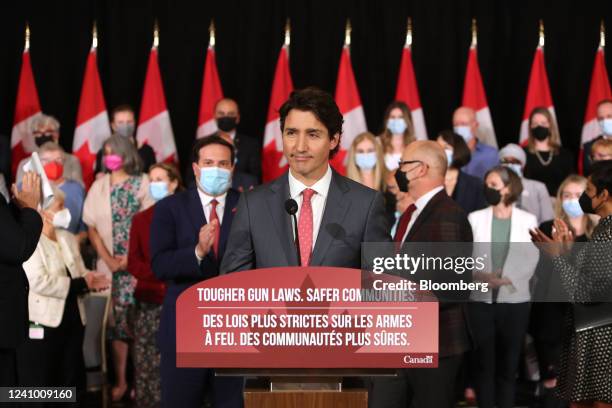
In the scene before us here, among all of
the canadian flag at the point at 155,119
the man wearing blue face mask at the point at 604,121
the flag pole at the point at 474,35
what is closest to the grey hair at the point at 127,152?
the canadian flag at the point at 155,119

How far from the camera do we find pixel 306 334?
3109 millimetres

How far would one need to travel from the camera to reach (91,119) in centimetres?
875

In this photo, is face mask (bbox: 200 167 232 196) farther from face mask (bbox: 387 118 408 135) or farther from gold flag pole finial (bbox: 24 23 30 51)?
gold flag pole finial (bbox: 24 23 30 51)

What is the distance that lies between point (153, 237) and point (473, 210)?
8.98 feet

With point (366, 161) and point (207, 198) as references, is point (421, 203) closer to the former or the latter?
point (207, 198)

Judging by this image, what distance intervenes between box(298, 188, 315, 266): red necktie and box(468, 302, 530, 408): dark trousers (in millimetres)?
2842

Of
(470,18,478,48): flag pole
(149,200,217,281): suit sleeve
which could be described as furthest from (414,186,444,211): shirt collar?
(470,18,478,48): flag pole

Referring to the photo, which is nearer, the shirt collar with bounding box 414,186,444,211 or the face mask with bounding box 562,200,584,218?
the shirt collar with bounding box 414,186,444,211

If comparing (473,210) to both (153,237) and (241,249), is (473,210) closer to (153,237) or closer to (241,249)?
(153,237)

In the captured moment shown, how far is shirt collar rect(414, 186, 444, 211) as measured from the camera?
16.3ft

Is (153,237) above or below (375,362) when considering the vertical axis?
above

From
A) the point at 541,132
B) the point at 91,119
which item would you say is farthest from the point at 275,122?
the point at 541,132

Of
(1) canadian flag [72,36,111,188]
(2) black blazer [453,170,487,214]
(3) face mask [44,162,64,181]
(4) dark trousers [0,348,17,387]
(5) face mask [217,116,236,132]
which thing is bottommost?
(4) dark trousers [0,348,17,387]

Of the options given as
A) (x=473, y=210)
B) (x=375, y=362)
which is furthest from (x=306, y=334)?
(x=473, y=210)
